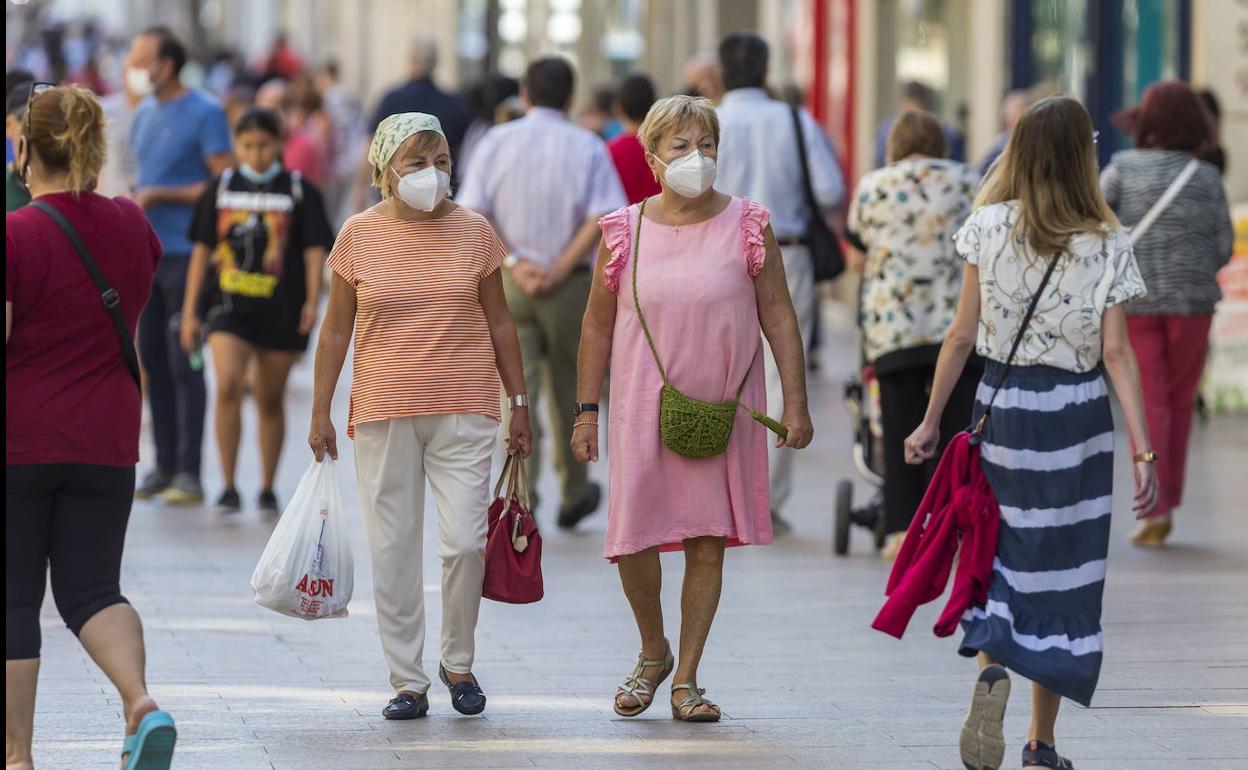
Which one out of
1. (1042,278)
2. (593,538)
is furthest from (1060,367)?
(593,538)

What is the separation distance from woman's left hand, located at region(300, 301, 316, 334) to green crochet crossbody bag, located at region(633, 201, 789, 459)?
4.16m

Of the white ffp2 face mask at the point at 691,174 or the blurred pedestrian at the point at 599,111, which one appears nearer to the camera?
the white ffp2 face mask at the point at 691,174

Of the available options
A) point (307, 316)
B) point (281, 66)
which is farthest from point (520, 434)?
point (281, 66)

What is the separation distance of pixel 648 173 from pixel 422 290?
4165 millimetres

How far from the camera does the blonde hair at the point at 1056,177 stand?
578 centimetres

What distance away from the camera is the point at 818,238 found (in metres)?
10.1

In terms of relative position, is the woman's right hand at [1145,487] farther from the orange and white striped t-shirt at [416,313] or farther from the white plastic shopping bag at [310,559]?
the white plastic shopping bag at [310,559]

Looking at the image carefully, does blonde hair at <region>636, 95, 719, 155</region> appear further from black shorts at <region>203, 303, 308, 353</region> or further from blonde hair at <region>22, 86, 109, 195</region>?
black shorts at <region>203, 303, 308, 353</region>

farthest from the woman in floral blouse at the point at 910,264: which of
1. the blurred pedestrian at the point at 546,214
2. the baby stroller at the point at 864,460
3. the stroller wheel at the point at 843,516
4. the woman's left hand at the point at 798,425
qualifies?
the woman's left hand at the point at 798,425

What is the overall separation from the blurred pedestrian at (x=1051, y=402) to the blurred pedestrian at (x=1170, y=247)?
397cm

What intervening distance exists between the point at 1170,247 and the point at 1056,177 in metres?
4.17

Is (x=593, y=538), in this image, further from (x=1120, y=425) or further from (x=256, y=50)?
(x=256, y=50)

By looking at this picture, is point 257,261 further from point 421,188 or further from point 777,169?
point 421,188

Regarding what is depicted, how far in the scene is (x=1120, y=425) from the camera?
14.1m
